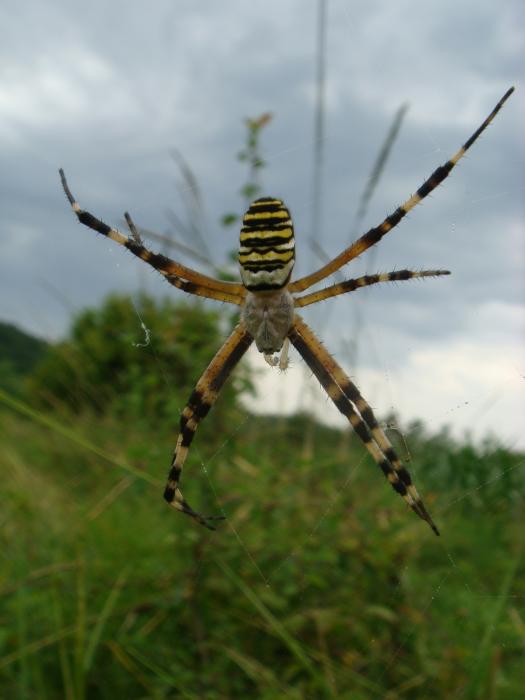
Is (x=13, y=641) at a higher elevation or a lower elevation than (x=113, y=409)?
lower

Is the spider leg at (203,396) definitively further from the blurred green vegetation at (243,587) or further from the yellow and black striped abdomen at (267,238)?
the yellow and black striped abdomen at (267,238)

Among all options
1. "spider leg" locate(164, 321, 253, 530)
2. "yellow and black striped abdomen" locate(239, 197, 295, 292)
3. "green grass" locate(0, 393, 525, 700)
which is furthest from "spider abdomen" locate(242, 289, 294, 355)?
"green grass" locate(0, 393, 525, 700)

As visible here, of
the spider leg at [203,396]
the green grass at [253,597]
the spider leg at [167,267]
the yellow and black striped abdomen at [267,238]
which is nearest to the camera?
the yellow and black striped abdomen at [267,238]

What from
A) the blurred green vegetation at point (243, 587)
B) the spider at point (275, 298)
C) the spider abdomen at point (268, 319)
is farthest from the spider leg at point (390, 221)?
the blurred green vegetation at point (243, 587)

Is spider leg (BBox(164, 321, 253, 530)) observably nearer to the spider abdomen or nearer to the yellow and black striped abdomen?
the spider abdomen

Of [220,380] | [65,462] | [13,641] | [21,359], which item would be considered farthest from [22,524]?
[21,359]

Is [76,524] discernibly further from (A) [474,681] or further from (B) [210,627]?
(A) [474,681]

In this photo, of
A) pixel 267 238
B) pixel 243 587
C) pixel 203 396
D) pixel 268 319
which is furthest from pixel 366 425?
pixel 243 587
